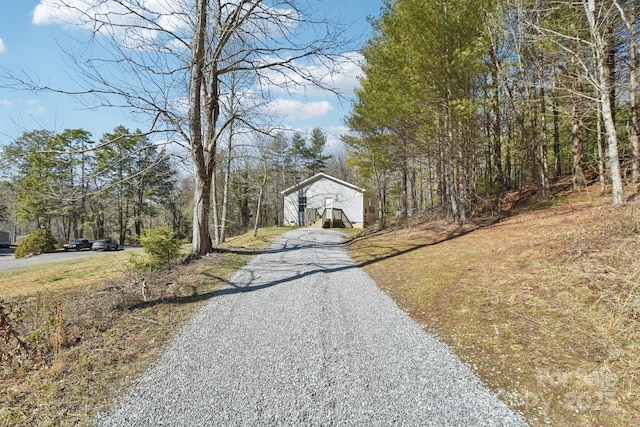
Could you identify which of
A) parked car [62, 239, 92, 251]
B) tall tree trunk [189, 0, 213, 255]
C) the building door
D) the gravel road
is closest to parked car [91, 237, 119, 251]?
parked car [62, 239, 92, 251]

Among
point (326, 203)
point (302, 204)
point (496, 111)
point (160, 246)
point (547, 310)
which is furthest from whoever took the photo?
point (302, 204)

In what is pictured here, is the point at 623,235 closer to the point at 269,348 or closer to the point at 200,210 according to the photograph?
the point at 269,348

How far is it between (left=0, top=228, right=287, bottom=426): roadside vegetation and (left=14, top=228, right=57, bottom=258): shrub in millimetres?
19308

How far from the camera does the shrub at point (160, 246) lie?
7359 mm

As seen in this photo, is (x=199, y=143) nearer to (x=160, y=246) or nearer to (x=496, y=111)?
(x=160, y=246)

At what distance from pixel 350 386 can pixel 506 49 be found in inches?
531

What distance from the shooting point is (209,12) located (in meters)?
8.79

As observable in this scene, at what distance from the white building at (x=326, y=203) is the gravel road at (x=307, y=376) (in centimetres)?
2044

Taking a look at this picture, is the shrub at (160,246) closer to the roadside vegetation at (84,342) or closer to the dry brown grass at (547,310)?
the roadside vegetation at (84,342)

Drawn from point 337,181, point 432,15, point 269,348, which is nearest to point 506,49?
point 432,15

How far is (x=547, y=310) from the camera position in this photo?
3.88 meters

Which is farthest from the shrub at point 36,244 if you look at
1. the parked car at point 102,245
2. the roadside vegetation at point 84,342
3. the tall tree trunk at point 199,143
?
the roadside vegetation at point 84,342

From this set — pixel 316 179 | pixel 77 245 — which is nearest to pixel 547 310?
pixel 316 179

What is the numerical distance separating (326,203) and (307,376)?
2448cm
